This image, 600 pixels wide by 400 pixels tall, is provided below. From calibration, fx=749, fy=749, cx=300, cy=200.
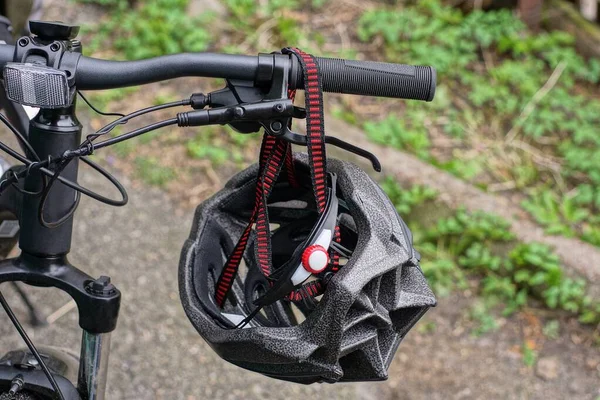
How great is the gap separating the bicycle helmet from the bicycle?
96mm

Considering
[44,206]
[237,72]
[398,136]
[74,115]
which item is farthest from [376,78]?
[398,136]

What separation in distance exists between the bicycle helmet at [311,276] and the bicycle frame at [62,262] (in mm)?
177

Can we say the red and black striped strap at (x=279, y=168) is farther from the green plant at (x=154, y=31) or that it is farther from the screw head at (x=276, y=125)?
the green plant at (x=154, y=31)

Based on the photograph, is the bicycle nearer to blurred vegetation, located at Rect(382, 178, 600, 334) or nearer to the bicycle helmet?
the bicycle helmet

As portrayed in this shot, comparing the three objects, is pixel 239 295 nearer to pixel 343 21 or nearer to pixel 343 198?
pixel 343 198

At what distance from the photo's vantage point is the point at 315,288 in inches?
56.4

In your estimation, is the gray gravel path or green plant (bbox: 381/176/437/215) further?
green plant (bbox: 381/176/437/215)

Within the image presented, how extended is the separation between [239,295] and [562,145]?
306cm

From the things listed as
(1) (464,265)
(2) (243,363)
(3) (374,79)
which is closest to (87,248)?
(1) (464,265)

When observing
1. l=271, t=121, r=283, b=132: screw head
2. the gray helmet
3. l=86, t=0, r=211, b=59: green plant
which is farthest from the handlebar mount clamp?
l=86, t=0, r=211, b=59: green plant

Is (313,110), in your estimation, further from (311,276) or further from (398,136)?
(398,136)

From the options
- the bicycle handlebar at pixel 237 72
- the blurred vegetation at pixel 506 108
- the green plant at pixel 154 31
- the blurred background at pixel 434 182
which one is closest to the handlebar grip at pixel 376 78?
the bicycle handlebar at pixel 237 72

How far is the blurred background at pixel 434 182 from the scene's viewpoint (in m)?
3.09

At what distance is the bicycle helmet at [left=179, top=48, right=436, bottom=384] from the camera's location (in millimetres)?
1353
